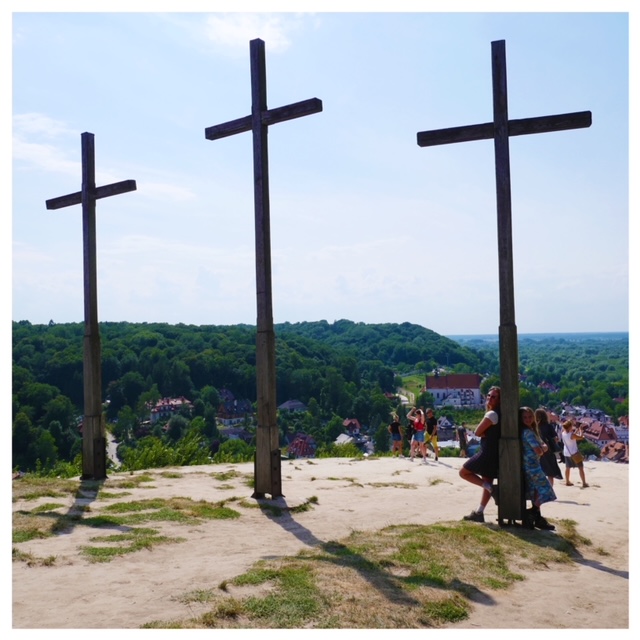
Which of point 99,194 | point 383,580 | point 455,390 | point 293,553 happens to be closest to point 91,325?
point 99,194

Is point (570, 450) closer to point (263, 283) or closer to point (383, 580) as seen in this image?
point (263, 283)

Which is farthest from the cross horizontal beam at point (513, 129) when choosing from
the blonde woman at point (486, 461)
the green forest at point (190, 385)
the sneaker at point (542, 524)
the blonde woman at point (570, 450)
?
the green forest at point (190, 385)

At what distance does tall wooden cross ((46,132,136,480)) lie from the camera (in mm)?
12039

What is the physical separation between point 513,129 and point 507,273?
1741 mm

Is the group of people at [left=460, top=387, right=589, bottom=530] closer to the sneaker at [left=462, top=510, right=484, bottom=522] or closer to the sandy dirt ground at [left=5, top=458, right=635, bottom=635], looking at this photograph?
the sneaker at [left=462, top=510, right=484, bottom=522]

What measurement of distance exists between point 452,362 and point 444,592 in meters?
92.6

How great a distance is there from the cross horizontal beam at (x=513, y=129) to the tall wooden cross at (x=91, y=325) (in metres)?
5.31

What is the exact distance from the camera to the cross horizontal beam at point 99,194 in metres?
12.0

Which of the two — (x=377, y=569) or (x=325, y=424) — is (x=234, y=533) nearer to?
(x=377, y=569)

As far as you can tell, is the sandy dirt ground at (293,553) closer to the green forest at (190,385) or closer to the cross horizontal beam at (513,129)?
the cross horizontal beam at (513,129)

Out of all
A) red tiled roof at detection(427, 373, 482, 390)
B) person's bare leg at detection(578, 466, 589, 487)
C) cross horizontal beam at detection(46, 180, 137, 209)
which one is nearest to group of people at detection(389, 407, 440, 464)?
person's bare leg at detection(578, 466, 589, 487)

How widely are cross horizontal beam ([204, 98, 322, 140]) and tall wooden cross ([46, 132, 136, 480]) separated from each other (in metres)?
1.92

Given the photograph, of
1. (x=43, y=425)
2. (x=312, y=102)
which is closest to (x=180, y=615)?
(x=312, y=102)

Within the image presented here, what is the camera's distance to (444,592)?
5480 mm
